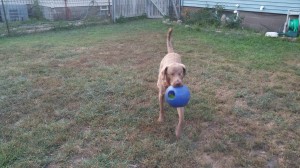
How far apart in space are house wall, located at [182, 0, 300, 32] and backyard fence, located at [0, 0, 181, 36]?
2.41 m

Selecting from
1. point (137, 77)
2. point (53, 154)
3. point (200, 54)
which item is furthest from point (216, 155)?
point (200, 54)

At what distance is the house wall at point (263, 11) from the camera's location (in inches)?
335

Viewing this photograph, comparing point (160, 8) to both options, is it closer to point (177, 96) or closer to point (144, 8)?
point (144, 8)

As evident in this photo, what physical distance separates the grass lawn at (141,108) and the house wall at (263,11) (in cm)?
205

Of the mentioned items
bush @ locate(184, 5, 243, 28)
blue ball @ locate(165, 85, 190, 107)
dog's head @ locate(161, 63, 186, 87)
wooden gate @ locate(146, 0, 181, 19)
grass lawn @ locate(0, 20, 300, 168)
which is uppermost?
wooden gate @ locate(146, 0, 181, 19)

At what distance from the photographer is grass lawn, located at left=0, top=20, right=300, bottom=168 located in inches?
105

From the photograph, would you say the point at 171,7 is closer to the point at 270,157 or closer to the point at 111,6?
the point at 111,6

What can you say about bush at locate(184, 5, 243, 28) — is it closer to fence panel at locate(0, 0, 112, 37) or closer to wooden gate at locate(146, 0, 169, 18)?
wooden gate at locate(146, 0, 169, 18)

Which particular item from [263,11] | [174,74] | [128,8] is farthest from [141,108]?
[128,8]

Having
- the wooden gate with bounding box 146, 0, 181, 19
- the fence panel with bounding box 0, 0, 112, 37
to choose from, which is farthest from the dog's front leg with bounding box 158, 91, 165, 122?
the wooden gate with bounding box 146, 0, 181, 19

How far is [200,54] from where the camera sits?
6176 mm

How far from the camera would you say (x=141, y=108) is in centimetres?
362

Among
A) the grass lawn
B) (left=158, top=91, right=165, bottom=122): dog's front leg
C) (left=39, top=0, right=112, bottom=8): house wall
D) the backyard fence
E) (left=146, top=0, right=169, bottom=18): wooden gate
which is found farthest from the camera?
(left=146, top=0, right=169, bottom=18): wooden gate

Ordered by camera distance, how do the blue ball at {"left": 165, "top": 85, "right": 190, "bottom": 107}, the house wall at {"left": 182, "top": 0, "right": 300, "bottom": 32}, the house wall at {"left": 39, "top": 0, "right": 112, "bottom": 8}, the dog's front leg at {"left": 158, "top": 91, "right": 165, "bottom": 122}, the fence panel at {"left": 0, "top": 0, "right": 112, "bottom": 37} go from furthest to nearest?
the house wall at {"left": 39, "top": 0, "right": 112, "bottom": 8}, the fence panel at {"left": 0, "top": 0, "right": 112, "bottom": 37}, the house wall at {"left": 182, "top": 0, "right": 300, "bottom": 32}, the dog's front leg at {"left": 158, "top": 91, "right": 165, "bottom": 122}, the blue ball at {"left": 165, "top": 85, "right": 190, "bottom": 107}
